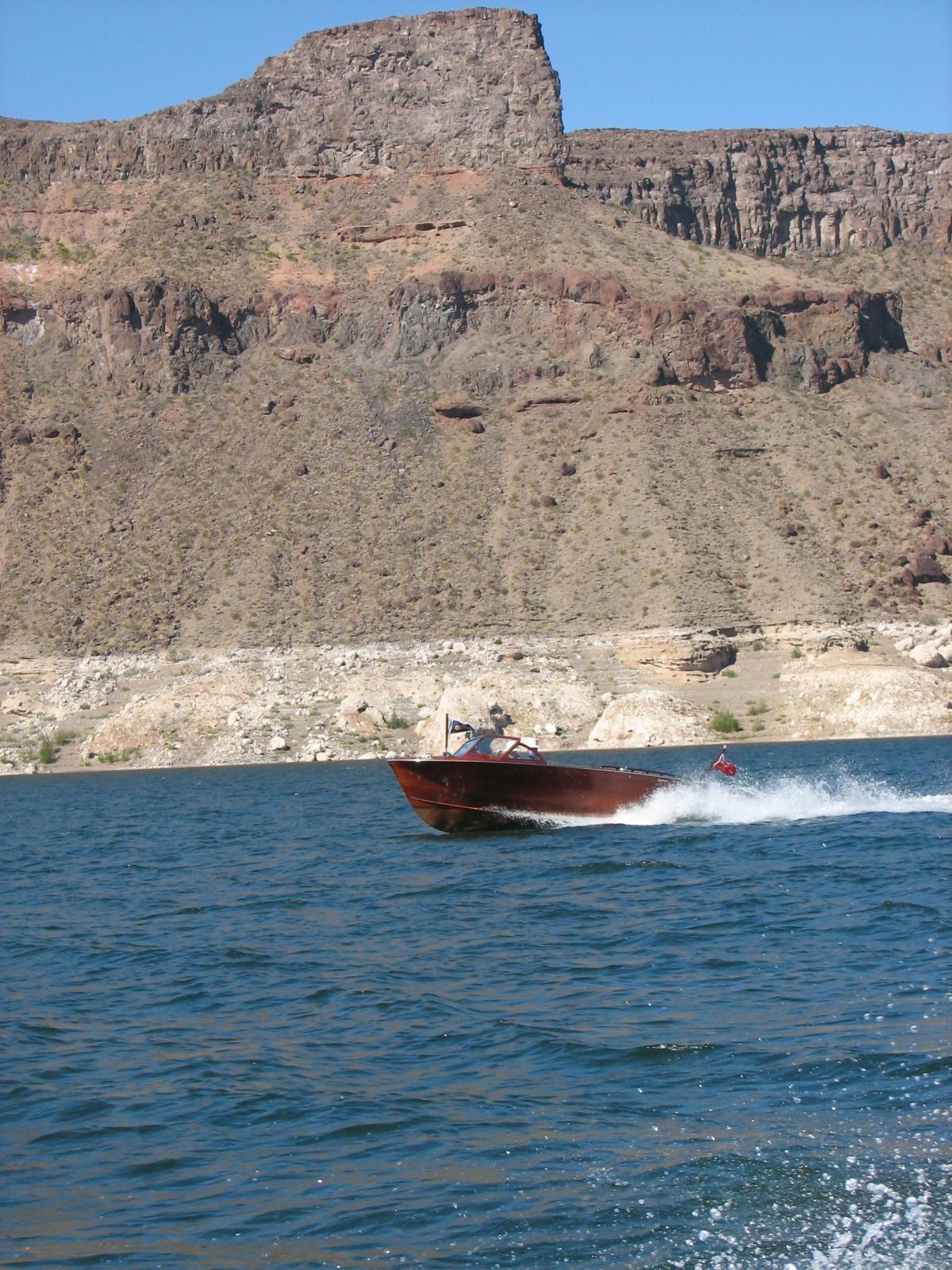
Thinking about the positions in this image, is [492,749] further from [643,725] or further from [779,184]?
[779,184]

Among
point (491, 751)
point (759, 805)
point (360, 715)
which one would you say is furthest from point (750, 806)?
point (360, 715)

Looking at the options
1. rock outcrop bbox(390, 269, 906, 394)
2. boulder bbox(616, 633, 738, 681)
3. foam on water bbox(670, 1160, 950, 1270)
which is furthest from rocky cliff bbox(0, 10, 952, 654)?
foam on water bbox(670, 1160, 950, 1270)

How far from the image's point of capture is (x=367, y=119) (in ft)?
342

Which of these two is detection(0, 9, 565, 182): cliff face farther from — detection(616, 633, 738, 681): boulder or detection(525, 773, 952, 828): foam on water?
detection(525, 773, 952, 828): foam on water

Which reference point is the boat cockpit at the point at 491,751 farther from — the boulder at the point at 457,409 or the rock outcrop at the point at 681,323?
the rock outcrop at the point at 681,323

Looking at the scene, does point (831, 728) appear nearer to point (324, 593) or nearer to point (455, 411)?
point (324, 593)

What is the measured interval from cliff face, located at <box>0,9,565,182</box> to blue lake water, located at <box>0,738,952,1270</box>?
84613 millimetres

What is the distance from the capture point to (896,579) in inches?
2717

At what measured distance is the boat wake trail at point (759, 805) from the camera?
1244 inches

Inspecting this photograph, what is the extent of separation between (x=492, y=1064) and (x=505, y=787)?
16775 millimetres

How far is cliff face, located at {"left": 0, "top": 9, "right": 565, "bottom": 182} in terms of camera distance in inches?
4023

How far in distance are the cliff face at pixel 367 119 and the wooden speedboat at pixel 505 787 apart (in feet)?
257

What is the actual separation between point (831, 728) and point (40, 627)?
3783cm

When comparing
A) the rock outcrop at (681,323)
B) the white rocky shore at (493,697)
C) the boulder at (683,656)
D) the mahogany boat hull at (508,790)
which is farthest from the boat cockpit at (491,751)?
the rock outcrop at (681,323)
